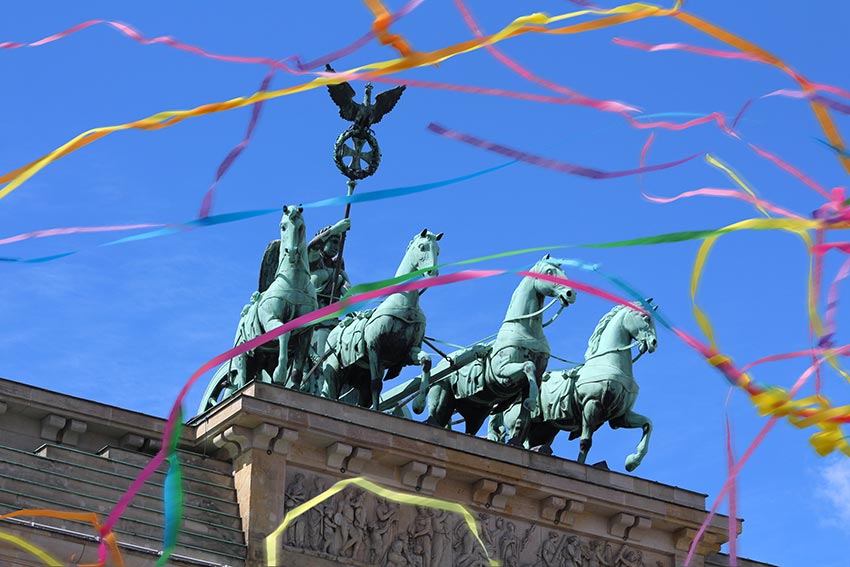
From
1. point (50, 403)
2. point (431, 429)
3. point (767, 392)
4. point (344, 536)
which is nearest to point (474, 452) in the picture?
point (431, 429)

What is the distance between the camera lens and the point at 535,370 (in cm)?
2161

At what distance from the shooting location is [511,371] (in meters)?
21.5

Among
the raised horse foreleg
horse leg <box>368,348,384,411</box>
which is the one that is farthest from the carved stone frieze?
horse leg <box>368,348,384,411</box>

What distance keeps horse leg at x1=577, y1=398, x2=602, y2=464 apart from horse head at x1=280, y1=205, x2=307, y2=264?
399 centimetres

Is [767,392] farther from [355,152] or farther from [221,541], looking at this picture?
[355,152]

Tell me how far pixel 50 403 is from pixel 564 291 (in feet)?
20.3

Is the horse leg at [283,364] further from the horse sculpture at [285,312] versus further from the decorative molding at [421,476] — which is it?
the decorative molding at [421,476]

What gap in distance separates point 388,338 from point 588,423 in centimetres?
285

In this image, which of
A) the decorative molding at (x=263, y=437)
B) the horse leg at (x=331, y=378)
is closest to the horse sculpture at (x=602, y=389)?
the horse leg at (x=331, y=378)

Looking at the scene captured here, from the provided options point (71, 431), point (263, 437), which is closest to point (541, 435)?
point (263, 437)

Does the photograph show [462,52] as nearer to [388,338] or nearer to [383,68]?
[383,68]

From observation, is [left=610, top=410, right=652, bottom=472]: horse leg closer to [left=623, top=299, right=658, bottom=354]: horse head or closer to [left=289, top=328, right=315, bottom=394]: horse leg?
[left=623, top=299, right=658, bottom=354]: horse head

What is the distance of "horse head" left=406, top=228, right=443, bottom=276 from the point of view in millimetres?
21000

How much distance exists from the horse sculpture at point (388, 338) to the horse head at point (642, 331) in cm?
272
